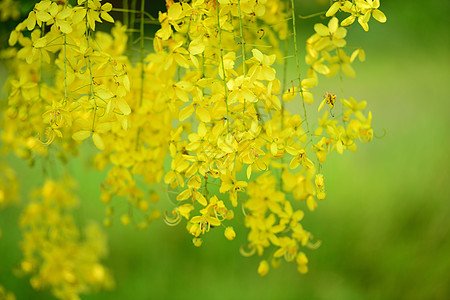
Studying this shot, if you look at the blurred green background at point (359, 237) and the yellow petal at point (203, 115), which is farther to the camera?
the blurred green background at point (359, 237)

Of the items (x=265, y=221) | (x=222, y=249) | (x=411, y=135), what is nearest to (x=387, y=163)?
(x=411, y=135)

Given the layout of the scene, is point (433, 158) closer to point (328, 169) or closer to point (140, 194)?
point (328, 169)

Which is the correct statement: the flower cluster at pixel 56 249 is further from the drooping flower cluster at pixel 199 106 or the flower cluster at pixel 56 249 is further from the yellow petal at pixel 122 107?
the yellow petal at pixel 122 107

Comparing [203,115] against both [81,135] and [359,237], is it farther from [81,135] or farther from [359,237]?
[359,237]

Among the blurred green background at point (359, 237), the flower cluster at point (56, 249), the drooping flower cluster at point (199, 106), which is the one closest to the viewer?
the drooping flower cluster at point (199, 106)

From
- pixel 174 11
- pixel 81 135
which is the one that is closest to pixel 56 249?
pixel 81 135

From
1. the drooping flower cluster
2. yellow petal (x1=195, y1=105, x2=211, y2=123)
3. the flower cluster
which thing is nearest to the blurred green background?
the flower cluster

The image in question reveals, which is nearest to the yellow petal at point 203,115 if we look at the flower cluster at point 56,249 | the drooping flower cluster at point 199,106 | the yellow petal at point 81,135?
the drooping flower cluster at point 199,106

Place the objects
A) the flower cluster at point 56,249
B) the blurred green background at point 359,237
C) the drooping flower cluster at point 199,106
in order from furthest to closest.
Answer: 1. the blurred green background at point 359,237
2. the flower cluster at point 56,249
3. the drooping flower cluster at point 199,106

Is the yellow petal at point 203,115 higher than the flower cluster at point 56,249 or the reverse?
higher
